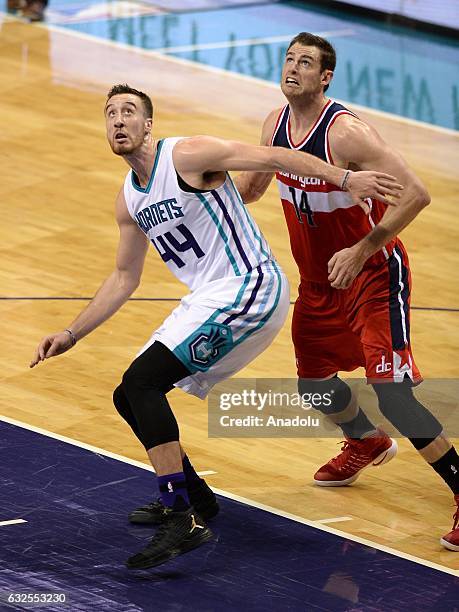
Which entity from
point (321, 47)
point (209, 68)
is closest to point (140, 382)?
point (321, 47)

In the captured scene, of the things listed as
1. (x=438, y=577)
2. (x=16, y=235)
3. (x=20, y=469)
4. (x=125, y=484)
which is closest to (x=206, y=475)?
(x=125, y=484)

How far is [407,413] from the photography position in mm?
6062

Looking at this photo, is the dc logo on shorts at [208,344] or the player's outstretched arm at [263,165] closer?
the player's outstretched arm at [263,165]

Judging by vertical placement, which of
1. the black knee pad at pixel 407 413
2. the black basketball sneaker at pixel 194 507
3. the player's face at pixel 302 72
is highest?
the player's face at pixel 302 72

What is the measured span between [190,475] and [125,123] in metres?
1.50

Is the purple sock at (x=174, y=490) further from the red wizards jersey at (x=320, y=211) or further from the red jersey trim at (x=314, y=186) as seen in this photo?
the red jersey trim at (x=314, y=186)

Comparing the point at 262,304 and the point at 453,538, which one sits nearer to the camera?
the point at 262,304

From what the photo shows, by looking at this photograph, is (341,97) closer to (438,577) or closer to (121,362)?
(121,362)

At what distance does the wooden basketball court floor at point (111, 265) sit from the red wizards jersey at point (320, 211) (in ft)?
3.52

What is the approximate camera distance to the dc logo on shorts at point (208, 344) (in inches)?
229

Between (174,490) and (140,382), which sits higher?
(140,382)

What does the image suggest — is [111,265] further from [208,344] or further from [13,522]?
[208,344]

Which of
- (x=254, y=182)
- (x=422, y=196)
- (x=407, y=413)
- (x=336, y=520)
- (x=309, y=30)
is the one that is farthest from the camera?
(x=309, y=30)

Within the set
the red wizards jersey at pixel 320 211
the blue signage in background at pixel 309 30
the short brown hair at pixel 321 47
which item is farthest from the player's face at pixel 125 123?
the blue signage in background at pixel 309 30
